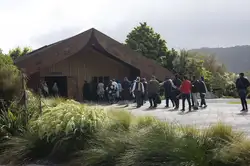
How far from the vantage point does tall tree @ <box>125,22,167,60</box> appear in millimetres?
42312

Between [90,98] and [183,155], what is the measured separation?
25365mm

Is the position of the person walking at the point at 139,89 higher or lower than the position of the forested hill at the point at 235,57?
lower

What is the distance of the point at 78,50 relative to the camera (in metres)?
28.7

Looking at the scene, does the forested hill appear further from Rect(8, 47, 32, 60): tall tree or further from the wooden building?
the wooden building

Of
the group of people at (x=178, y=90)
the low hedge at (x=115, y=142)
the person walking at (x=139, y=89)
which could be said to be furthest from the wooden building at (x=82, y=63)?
the low hedge at (x=115, y=142)

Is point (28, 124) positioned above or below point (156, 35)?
below

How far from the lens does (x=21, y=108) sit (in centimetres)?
1013

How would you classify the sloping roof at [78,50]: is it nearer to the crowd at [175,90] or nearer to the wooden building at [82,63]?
the wooden building at [82,63]

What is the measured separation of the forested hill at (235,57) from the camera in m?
78.3

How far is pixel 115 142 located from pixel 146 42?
36434 mm

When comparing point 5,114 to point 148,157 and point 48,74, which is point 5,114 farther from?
point 48,74

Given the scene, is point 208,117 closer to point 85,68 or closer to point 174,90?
point 174,90

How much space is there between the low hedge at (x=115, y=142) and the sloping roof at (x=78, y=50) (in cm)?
1750

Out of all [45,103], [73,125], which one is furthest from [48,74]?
[73,125]
